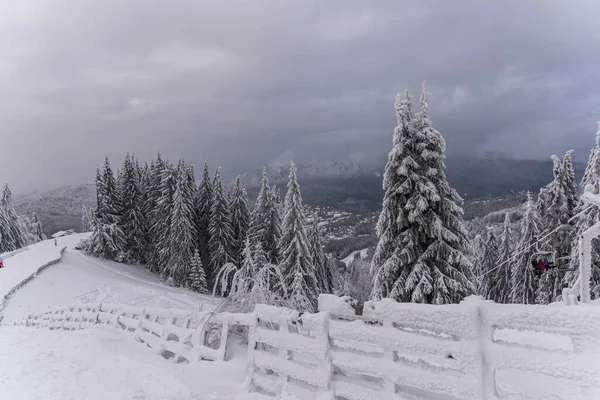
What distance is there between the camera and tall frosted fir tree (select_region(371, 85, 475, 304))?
13445 millimetres

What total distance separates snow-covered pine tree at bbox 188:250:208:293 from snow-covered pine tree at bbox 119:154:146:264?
13193 millimetres

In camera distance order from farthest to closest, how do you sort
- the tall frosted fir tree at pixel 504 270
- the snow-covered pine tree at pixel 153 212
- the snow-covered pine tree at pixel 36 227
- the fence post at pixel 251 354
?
the snow-covered pine tree at pixel 36 227 → the snow-covered pine tree at pixel 153 212 → the tall frosted fir tree at pixel 504 270 → the fence post at pixel 251 354

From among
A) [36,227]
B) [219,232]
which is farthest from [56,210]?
[219,232]

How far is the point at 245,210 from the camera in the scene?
151ft

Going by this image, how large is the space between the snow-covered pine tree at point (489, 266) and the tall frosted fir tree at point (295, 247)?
643 inches

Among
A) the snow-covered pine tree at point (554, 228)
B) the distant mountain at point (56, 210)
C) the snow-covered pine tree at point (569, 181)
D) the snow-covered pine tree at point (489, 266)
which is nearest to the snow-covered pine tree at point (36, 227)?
the distant mountain at point (56, 210)

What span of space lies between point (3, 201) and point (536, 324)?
69523 millimetres

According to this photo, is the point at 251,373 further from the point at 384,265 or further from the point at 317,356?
the point at 384,265

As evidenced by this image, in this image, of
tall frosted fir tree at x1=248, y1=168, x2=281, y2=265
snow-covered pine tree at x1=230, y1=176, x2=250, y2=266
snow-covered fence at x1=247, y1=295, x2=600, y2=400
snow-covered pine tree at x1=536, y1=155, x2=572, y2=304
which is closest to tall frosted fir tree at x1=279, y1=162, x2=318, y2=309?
tall frosted fir tree at x1=248, y1=168, x2=281, y2=265

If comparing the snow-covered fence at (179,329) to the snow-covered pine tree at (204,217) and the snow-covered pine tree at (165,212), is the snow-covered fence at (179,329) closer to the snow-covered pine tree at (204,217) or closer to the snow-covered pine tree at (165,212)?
the snow-covered pine tree at (165,212)

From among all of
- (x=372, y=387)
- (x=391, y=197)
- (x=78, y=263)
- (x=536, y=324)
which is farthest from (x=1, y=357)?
(x=78, y=263)

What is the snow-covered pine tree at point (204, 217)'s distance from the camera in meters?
43.6

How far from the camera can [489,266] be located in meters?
37.2

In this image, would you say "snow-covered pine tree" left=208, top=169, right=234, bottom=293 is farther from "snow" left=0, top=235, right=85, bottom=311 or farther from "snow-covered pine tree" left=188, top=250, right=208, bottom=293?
"snow" left=0, top=235, right=85, bottom=311
